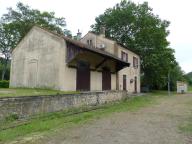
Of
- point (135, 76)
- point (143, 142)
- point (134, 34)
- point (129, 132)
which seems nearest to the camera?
point (143, 142)

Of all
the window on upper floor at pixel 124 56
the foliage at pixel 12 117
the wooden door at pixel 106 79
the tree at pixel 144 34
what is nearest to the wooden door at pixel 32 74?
the wooden door at pixel 106 79

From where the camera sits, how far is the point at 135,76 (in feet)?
107

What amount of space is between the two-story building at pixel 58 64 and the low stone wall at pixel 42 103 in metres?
3.06

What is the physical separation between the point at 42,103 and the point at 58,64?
677 centimetres

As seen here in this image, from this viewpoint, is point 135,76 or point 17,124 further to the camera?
point 135,76

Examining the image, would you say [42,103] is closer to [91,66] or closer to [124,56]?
[91,66]

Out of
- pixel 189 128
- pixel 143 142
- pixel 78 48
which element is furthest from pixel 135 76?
pixel 143 142

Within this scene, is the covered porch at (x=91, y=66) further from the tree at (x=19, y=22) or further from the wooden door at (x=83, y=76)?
the tree at (x=19, y=22)

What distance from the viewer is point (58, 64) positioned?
16.9 metres

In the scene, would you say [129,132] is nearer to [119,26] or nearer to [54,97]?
[54,97]

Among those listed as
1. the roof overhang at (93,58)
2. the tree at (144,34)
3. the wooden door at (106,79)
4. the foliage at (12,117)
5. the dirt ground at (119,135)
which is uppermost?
the tree at (144,34)

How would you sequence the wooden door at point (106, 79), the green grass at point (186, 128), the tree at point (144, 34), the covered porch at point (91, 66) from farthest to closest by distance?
1. the tree at point (144, 34)
2. the wooden door at point (106, 79)
3. the covered porch at point (91, 66)
4. the green grass at point (186, 128)

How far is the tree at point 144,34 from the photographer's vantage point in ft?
113

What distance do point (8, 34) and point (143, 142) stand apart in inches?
1474
